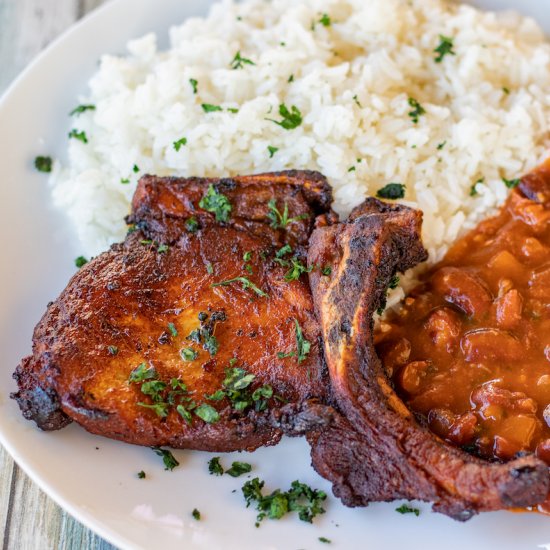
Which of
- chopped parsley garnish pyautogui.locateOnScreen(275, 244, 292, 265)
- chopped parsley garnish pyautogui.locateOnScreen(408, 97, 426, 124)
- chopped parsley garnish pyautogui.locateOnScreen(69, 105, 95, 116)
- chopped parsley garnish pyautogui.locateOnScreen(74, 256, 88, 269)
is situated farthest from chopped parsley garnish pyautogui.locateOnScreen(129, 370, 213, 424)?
chopped parsley garnish pyautogui.locateOnScreen(408, 97, 426, 124)

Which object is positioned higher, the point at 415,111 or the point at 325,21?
the point at 325,21

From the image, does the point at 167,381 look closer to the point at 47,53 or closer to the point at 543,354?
the point at 543,354

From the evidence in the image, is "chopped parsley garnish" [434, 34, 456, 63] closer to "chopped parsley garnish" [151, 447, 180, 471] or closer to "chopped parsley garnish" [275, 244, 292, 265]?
"chopped parsley garnish" [275, 244, 292, 265]

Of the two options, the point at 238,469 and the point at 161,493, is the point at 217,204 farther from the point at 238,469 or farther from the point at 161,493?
the point at 161,493

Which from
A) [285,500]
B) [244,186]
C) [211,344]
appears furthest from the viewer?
[244,186]

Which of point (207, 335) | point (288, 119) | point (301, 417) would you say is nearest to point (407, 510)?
point (301, 417)

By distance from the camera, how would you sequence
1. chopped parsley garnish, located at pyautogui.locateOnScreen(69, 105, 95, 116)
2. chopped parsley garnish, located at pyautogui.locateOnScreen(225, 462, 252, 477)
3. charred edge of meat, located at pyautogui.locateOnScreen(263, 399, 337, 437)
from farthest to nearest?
chopped parsley garnish, located at pyautogui.locateOnScreen(69, 105, 95, 116)
chopped parsley garnish, located at pyautogui.locateOnScreen(225, 462, 252, 477)
charred edge of meat, located at pyautogui.locateOnScreen(263, 399, 337, 437)

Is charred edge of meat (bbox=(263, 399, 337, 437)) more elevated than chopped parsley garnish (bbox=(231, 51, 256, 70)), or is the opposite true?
chopped parsley garnish (bbox=(231, 51, 256, 70))

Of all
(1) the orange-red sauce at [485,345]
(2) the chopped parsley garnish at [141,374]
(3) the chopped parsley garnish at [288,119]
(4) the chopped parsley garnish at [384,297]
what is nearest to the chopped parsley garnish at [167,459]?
(2) the chopped parsley garnish at [141,374]
